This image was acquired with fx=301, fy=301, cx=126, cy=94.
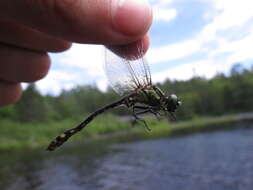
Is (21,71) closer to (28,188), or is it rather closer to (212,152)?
(28,188)

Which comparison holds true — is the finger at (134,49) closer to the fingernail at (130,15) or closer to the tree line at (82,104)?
the fingernail at (130,15)

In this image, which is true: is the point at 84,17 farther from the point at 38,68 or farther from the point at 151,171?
the point at 151,171

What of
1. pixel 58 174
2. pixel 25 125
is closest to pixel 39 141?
pixel 25 125

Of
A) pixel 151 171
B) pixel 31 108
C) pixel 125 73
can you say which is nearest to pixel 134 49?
pixel 125 73

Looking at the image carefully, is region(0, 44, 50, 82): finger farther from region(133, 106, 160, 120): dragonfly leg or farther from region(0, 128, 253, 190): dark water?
region(0, 128, 253, 190): dark water

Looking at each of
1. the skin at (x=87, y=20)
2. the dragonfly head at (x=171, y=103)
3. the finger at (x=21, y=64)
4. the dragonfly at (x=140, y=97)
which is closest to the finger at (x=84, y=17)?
the skin at (x=87, y=20)

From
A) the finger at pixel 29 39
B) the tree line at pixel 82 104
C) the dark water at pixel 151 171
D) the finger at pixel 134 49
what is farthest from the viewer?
the tree line at pixel 82 104
